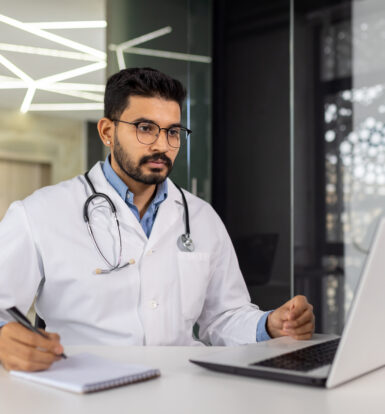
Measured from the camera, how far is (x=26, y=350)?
1.01 m

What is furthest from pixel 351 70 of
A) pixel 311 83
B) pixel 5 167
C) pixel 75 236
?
pixel 75 236

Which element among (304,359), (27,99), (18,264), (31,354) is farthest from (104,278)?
(27,99)

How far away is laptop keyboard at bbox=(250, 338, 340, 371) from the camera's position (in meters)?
1.00

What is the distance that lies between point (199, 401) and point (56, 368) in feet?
0.96

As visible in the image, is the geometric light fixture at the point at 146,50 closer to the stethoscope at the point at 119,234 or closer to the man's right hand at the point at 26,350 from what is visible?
the stethoscope at the point at 119,234

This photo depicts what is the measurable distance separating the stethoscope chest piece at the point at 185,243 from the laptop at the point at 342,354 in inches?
21.9

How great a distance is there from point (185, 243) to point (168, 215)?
103 mm

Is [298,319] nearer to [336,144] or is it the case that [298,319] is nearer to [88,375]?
[88,375]

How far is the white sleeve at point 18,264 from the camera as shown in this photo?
1.52 meters

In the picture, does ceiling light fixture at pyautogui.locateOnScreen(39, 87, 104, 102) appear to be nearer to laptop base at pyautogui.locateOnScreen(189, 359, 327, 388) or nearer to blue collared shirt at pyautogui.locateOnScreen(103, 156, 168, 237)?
blue collared shirt at pyautogui.locateOnScreen(103, 156, 168, 237)

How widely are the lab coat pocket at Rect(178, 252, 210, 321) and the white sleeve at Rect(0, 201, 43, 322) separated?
0.39m

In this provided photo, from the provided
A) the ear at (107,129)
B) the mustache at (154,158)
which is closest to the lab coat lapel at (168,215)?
the mustache at (154,158)

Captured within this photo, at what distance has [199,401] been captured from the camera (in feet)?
2.81

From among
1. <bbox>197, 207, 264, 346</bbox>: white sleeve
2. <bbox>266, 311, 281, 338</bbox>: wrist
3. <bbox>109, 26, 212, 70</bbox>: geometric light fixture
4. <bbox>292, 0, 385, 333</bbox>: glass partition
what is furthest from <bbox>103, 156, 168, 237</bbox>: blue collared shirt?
<bbox>292, 0, 385, 333</bbox>: glass partition
